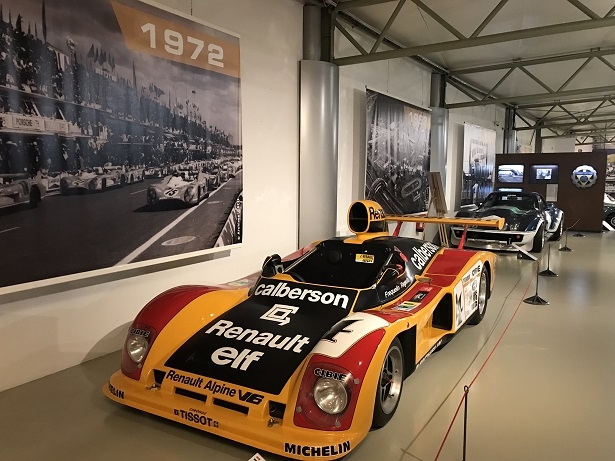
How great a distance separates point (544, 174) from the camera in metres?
12.3

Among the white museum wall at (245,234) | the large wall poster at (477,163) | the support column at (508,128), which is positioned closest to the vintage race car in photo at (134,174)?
the white museum wall at (245,234)

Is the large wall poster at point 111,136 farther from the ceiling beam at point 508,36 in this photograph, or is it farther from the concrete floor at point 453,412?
the ceiling beam at point 508,36

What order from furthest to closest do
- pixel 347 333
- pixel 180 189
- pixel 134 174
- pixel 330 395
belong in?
pixel 180 189 → pixel 134 174 → pixel 347 333 → pixel 330 395

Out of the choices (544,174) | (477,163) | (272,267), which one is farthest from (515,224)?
(272,267)

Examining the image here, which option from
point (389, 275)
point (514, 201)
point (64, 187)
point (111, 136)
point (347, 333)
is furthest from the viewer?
point (514, 201)

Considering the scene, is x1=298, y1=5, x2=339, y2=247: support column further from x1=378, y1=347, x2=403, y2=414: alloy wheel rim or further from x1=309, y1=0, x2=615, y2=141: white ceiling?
x1=378, y1=347, x2=403, y2=414: alloy wheel rim

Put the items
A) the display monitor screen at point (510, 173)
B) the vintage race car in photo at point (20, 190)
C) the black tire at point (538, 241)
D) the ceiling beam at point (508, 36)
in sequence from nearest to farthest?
1. the vintage race car in photo at point (20, 190)
2. the ceiling beam at point (508, 36)
3. the black tire at point (538, 241)
4. the display monitor screen at point (510, 173)

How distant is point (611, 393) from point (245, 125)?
3.92 metres

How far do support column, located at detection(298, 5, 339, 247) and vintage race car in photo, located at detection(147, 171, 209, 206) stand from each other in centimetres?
172

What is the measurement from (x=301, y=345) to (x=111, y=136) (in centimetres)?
215

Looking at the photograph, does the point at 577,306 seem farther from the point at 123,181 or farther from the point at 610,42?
the point at 610,42

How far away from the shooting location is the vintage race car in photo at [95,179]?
127 inches

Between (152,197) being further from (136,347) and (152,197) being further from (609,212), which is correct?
(609,212)

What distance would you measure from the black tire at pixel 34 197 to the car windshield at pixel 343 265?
1.78 metres
